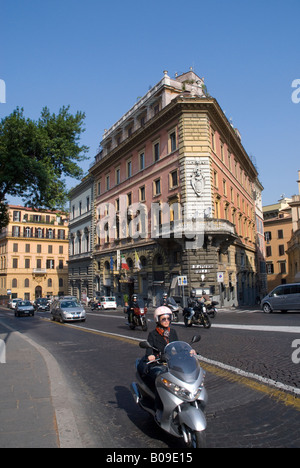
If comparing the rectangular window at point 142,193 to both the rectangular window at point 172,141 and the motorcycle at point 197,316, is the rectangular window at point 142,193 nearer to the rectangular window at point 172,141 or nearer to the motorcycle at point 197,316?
the rectangular window at point 172,141

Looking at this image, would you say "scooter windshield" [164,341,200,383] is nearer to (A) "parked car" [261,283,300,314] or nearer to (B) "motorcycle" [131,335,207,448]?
(B) "motorcycle" [131,335,207,448]

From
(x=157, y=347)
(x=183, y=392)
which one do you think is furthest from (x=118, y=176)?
(x=183, y=392)

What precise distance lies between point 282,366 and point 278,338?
12.9ft

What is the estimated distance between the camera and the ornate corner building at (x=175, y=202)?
28.2 metres

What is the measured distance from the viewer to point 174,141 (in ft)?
102

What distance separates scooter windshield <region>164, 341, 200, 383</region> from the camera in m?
3.60

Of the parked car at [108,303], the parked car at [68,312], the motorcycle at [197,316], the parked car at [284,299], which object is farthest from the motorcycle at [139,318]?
the parked car at [108,303]

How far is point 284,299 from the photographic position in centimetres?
2133

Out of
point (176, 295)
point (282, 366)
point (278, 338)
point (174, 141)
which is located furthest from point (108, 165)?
point (282, 366)

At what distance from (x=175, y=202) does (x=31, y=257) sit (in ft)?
157

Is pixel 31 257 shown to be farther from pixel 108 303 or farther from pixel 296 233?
pixel 296 233

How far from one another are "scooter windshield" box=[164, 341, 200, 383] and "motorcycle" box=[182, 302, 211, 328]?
11.1 meters

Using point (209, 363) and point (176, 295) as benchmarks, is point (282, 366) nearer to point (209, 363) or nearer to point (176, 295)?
point (209, 363)

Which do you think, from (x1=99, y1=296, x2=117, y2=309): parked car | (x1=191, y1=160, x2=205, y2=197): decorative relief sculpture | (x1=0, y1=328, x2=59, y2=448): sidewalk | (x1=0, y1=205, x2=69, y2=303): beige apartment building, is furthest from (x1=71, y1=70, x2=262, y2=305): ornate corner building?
(x1=0, y1=205, x2=69, y2=303): beige apartment building
